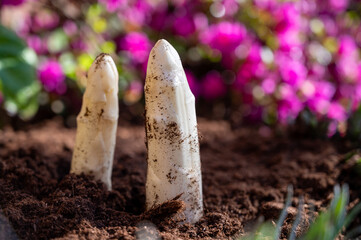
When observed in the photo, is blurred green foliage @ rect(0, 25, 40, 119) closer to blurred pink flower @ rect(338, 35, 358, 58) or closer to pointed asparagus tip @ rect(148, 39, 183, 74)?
pointed asparagus tip @ rect(148, 39, 183, 74)

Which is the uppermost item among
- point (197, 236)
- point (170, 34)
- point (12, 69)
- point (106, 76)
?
point (170, 34)

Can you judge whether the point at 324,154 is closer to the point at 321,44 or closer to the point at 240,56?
the point at 240,56

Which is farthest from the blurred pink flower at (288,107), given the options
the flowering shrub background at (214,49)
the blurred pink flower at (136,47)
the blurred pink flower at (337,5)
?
the blurred pink flower at (337,5)

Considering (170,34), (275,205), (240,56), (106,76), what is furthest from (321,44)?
(106,76)

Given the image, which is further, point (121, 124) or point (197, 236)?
point (121, 124)

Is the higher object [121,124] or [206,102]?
[206,102]

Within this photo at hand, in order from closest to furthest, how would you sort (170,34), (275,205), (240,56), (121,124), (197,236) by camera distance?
(197,236) → (275,205) → (121,124) → (240,56) → (170,34)

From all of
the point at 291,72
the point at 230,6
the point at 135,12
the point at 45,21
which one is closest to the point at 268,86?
the point at 291,72

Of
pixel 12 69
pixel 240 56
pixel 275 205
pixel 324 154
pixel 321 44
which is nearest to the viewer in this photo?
pixel 275 205
